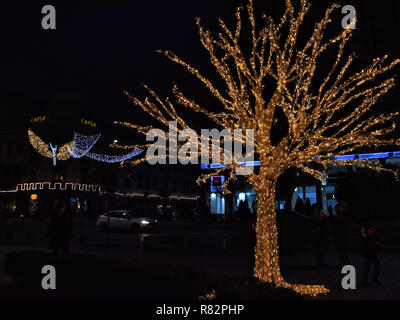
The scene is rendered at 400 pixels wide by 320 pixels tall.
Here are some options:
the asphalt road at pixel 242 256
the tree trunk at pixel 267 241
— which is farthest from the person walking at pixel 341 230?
the tree trunk at pixel 267 241

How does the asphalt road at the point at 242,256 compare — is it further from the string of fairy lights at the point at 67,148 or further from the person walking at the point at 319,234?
the string of fairy lights at the point at 67,148

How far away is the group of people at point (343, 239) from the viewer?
9190 mm

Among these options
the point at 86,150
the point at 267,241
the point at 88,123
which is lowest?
the point at 267,241

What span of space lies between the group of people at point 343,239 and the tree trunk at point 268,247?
173 centimetres

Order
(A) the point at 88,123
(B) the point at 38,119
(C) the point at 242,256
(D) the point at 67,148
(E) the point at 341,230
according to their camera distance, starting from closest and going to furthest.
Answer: (E) the point at 341,230 → (C) the point at 242,256 → (D) the point at 67,148 → (B) the point at 38,119 → (A) the point at 88,123

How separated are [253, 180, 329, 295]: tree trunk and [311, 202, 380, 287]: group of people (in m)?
1.73

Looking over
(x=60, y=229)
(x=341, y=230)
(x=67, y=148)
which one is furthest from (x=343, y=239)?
(x=67, y=148)

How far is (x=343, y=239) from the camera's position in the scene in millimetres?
10695

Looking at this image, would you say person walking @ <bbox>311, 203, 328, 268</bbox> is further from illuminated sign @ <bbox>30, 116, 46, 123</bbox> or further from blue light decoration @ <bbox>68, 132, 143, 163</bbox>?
illuminated sign @ <bbox>30, 116, 46, 123</bbox>

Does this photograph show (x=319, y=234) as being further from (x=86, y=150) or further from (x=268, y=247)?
(x=86, y=150)

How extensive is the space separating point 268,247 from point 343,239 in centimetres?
354

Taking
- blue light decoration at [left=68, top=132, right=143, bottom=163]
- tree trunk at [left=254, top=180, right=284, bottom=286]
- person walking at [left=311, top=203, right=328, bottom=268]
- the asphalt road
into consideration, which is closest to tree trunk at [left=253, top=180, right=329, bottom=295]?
tree trunk at [left=254, top=180, right=284, bottom=286]
